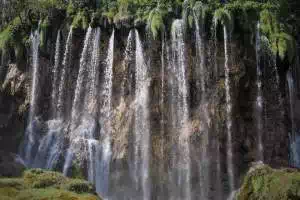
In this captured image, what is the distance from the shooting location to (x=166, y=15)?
26.3 metres

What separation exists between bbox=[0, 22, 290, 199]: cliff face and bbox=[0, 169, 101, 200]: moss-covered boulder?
1096 centimetres

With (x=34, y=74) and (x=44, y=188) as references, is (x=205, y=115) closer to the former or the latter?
(x=34, y=74)

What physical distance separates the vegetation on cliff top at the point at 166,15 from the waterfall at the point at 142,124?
1709 mm

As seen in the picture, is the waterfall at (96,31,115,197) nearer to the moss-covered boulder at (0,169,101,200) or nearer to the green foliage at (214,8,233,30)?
the green foliage at (214,8,233,30)

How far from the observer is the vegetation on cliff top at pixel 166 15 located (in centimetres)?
2544

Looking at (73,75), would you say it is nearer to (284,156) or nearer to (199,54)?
(199,54)

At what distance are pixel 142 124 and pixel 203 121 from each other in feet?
10.4

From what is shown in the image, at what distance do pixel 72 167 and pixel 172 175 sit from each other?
16.6 ft

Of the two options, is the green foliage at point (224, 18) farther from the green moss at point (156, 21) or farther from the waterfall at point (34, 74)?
the waterfall at point (34, 74)

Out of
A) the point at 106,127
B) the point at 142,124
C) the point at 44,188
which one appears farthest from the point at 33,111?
the point at 44,188

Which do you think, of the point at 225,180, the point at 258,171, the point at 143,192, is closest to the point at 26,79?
the point at 143,192

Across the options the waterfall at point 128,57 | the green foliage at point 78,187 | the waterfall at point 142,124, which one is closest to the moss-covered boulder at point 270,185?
the green foliage at point 78,187

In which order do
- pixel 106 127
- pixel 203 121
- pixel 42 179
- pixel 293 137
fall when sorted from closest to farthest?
pixel 42 179
pixel 203 121
pixel 293 137
pixel 106 127

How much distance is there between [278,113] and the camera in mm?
25000
